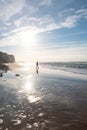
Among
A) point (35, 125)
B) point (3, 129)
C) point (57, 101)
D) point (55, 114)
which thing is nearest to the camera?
point (3, 129)

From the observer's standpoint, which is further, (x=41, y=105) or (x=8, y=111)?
(x=41, y=105)

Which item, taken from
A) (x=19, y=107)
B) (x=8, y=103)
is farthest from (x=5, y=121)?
(x=8, y=103)

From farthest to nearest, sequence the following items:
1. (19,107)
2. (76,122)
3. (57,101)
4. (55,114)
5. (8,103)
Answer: (57,101) → (8,103) → (19,107) → (55,114) → (76,122)

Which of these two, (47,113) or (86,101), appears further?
(86,101)

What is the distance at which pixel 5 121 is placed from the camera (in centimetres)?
839

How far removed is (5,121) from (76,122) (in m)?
3.53

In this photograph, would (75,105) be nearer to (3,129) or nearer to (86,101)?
(86,101)

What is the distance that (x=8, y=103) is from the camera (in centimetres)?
1134

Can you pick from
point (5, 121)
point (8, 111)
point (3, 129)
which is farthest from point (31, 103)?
point (3, 129)

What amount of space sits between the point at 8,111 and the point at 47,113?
2.22m

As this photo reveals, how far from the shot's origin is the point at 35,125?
8172 millimetres

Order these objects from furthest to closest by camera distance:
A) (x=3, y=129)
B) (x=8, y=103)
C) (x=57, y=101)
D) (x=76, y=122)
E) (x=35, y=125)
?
(x=57, y=101) → (x=8, y=103) → (x=76, y=122) → (x=35, y=125) → (x=3, y=129)

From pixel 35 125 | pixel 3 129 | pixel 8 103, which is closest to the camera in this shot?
pixel 3 129

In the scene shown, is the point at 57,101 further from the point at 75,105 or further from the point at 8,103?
the point at 8,103
